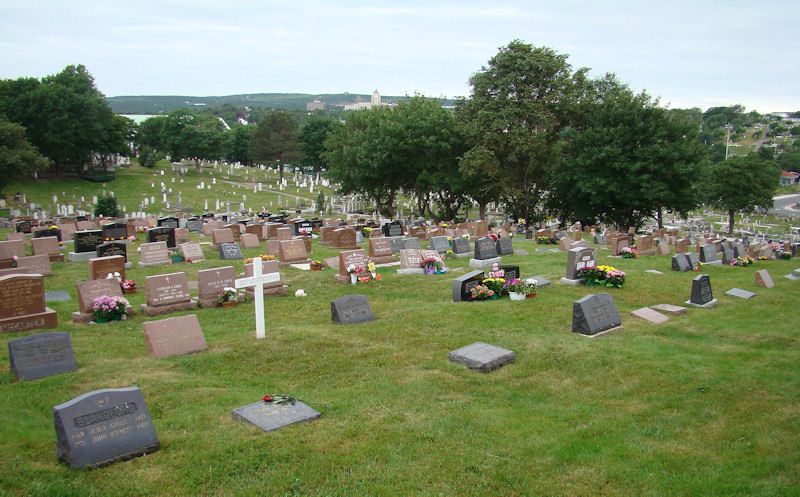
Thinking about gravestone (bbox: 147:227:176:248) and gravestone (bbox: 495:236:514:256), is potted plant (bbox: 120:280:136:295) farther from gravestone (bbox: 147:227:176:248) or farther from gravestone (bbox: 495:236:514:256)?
gravestone (bbox: 495:236:514:256)

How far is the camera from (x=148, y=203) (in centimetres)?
4909

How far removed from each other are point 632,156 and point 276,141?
56.0 m

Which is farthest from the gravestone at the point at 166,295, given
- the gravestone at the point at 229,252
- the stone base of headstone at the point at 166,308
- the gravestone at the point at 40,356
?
the gravestone at the point at 229,252

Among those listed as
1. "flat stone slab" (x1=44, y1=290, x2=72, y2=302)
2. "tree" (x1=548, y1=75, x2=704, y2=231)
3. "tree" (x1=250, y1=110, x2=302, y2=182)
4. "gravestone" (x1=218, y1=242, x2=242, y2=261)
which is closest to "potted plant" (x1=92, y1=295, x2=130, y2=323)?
"flat stone slab" (x1=44, y1=290, x2=72, y2=302)

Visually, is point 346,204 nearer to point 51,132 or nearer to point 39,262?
point 51,132

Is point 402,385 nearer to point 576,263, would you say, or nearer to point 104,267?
point 576,263

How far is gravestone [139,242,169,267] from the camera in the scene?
67.1 feet

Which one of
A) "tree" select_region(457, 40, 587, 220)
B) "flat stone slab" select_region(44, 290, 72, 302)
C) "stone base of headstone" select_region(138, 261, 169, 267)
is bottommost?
"stone base of headstone" select_region(138, 261, 169, 267)

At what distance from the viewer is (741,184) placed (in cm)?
5753

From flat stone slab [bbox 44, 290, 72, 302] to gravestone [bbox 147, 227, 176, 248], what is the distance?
8224 mm

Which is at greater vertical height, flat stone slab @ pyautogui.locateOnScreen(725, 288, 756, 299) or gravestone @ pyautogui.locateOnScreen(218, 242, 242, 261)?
flat stone slab @ pyautogui.locateOnScreen(725, 288, 756, 299)

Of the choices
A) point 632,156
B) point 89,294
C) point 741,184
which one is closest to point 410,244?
point 89,294

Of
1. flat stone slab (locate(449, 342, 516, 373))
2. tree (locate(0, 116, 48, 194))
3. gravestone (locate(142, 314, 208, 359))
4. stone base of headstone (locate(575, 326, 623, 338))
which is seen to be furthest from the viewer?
tree (locate(0, 116, 48, 194))

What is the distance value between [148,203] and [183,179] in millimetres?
16977
